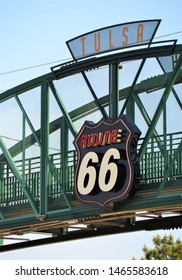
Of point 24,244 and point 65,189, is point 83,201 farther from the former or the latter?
point 24,244

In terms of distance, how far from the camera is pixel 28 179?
39188 mm

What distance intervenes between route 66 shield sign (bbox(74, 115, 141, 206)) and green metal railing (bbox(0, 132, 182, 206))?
0.68 meters

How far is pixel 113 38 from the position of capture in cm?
3528

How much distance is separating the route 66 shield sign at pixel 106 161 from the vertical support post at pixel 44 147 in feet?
8.03

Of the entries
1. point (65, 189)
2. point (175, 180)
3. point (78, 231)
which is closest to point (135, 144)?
point (175, 180)

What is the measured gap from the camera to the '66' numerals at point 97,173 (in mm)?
34500

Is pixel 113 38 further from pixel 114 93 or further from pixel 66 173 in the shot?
pixel 66 173

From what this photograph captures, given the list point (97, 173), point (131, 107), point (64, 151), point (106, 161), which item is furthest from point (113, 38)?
point (64, 151)

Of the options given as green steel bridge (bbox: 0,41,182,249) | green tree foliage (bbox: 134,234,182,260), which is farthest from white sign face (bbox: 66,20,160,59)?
green tree foliage (bbox: 134,234,182,260)

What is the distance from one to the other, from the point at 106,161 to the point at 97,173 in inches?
21.4

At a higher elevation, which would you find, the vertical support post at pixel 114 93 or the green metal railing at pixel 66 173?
the vertical support post at pixel 114 93

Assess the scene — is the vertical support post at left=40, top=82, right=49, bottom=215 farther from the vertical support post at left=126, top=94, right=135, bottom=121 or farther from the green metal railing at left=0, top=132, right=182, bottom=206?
the vertical support post at left=126, top=94, right=135, bottom=121

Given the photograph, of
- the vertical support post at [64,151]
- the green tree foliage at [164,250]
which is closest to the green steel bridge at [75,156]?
the vertical support post at [64,151]

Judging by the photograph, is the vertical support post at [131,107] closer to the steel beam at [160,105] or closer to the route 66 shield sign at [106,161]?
the route 66 shield sign at [106,161]
